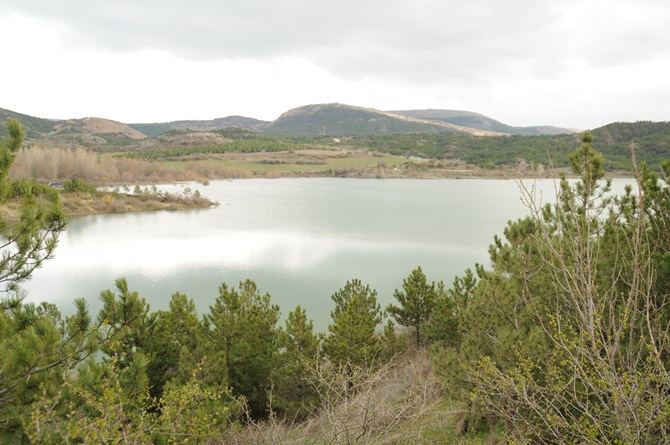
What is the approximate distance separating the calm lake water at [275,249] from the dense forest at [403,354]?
5.03 m

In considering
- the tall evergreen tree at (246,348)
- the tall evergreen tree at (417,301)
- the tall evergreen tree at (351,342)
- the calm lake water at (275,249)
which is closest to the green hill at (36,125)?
the calm lake water at (275,249)

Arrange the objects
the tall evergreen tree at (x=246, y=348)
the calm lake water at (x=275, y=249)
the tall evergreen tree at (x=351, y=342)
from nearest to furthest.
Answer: the tall evergreen tree at (x=246, y=348)
the tall evergreen tree at (x=351, y=342)
the calm lake water at (x=275, y=249)

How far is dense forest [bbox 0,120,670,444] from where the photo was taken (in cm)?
322

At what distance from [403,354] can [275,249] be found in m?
13.7

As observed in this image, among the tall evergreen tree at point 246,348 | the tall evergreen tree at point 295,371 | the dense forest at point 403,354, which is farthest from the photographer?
the tall evergreen tree at point 246,348

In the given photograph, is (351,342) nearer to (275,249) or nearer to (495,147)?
(275,249)

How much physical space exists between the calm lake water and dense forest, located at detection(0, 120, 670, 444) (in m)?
5.03

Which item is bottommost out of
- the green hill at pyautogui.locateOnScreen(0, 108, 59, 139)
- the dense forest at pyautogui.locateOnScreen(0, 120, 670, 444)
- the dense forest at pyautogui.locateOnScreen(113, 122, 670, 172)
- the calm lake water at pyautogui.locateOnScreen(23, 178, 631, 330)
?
the calm lake water at pyautogui.locateOnScreen(23, 178, 631, 330)

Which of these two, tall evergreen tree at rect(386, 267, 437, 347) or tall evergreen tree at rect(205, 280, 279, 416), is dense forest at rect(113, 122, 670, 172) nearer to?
tall evergreen tree at rect(386, 267, 437, 347)

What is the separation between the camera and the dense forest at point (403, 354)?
322 cm

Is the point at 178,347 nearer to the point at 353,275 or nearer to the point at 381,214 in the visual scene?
the point at 353,275

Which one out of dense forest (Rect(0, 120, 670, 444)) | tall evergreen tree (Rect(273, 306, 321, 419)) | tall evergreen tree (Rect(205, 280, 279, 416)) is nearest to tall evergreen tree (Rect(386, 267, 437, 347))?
dense forest (Rect(0, 120, 670, 444))

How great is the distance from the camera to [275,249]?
76.0 ft

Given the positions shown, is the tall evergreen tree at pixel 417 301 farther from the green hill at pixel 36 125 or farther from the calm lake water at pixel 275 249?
the green hill at pixel 36 125
